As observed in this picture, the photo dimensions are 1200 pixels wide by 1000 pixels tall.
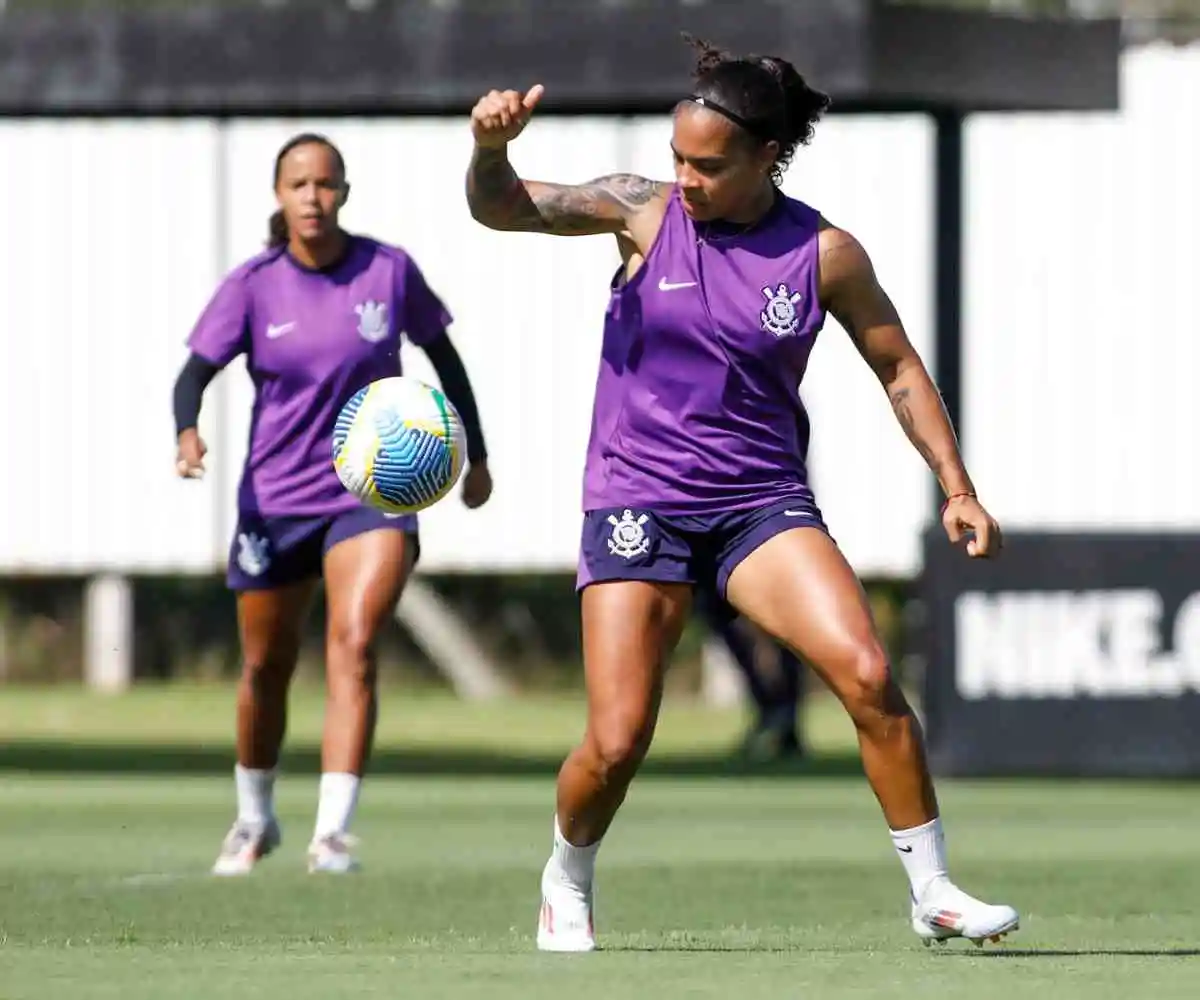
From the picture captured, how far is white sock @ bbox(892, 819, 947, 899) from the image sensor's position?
816cm

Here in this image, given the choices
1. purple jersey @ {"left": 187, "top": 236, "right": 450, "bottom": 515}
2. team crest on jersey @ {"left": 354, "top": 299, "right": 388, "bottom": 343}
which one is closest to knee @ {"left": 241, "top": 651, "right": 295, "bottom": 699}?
purple jersey @ {"left": 187, "top": 236, "right": 450, "bottom": 515}

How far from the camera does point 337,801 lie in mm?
11078

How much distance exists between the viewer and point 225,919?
381 inches

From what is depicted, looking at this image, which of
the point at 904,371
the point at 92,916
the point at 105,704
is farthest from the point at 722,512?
the point at 105,704

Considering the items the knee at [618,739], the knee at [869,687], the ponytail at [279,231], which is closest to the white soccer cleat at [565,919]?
the knee at [618,739]

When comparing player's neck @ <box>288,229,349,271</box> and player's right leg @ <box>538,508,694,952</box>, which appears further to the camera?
player's neck @ <box>288,229,349,271</box>

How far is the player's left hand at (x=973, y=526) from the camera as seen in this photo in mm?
7984

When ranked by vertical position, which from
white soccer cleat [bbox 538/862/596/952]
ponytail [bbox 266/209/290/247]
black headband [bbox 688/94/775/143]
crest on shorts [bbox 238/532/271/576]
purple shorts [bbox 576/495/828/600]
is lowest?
white soccer cleat [bbox 538/862/596/952]

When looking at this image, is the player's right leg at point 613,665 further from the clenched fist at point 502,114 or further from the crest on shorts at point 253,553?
the crest on shorts at point 253,553

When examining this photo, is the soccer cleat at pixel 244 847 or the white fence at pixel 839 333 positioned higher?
the white fence at pixel 839 333

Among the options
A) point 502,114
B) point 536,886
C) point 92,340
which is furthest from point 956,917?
point 92,340

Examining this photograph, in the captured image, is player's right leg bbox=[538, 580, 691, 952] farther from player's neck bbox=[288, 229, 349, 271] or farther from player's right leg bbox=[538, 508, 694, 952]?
player's neck bbox=[288, 229, 349, 271]

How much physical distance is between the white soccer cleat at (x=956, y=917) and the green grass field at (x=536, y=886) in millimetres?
88

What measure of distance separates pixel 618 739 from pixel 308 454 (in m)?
3.36
